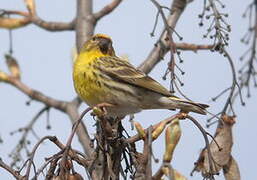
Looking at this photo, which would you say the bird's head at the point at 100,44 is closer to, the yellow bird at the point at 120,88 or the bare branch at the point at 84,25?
the bare branch at the point at 84,25

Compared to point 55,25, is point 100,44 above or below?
below

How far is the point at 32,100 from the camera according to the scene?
6.41 m

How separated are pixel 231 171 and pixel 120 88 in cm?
213

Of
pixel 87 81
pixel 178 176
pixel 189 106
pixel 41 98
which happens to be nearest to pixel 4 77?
pixel 41 98

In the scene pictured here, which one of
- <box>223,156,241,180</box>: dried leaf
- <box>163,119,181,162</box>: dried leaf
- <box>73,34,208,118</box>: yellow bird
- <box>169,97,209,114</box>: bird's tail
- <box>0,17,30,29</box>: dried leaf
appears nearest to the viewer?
<box>163,119,181,162</box>: dried leaf

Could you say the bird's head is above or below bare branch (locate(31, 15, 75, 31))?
below

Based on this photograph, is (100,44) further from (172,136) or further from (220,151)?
(172,136)

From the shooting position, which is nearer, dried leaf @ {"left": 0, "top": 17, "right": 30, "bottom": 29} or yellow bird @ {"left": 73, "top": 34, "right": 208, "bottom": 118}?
yellow bird @ {"left": 73, "top": 34, "right": 208, "bottom": 118}

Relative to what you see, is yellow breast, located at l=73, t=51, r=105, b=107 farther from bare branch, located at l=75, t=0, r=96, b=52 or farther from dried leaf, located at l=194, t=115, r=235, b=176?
dried leaf, located at l=194, t=115, r=235, b=176

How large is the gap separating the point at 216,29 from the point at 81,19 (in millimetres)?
1926

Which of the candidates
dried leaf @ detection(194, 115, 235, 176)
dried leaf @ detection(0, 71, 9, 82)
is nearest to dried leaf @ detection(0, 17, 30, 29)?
dried leaf @ detection(0, 71, 9, 82)

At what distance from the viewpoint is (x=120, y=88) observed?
5.66m

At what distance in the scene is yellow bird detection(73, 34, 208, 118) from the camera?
5.51m

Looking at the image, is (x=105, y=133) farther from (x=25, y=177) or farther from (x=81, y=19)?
(x=81, y=19)
